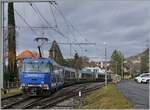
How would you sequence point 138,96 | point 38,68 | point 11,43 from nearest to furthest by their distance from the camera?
point 138,96, point 38,68, point 11,43

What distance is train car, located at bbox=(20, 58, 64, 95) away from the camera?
31438 millimetres

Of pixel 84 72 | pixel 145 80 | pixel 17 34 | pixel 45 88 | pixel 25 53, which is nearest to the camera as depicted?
pixel 45 88

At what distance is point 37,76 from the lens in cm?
3172

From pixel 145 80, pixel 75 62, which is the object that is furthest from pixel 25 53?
pixel 145 80

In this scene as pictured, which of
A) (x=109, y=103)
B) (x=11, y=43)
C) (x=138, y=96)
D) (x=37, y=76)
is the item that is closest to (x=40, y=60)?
(x=37, y=76)

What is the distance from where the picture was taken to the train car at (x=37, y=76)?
31.4m

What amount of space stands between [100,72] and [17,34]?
54.2 m

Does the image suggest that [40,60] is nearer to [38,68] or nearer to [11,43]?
[38,68]

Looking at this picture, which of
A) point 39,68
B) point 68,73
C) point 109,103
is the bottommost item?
point 109,103

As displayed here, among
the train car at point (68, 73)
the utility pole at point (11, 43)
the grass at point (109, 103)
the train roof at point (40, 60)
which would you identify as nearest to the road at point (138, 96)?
the grass at point (109, 103)

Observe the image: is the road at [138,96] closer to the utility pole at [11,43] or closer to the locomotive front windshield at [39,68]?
the locomotive front windshield at [39,68]

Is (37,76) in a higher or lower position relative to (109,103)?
higher

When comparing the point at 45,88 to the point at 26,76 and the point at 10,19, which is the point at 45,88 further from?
the point at 10,19

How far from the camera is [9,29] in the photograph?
159ft
